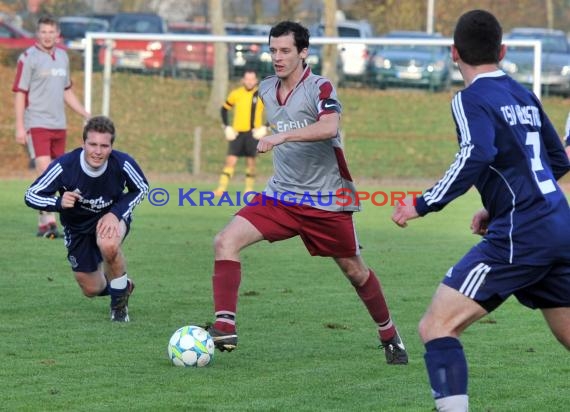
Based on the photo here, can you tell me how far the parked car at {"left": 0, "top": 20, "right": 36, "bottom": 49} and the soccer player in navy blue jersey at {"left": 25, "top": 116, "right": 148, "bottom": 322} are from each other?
21.3 m

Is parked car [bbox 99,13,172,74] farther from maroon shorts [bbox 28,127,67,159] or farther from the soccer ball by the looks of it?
the soccer ball

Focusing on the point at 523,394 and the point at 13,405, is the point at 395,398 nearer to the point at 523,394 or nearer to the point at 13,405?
the point at 523,394

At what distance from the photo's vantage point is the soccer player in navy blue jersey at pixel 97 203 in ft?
25.7

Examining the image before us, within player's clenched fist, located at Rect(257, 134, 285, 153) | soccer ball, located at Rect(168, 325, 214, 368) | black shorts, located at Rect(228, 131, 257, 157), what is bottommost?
black shorts, located at Rect(228, 131, 257, 157)

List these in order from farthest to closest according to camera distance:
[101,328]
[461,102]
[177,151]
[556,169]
→ 1. [177,151]
2. [101,328]
3. [556,169]
4. [461,102]

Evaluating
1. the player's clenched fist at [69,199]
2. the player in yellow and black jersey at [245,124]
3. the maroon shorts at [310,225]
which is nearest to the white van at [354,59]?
the player in yellow and black jersey at [245,124]

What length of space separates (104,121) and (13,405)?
9.25 feet

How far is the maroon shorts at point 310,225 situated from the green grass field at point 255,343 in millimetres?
643

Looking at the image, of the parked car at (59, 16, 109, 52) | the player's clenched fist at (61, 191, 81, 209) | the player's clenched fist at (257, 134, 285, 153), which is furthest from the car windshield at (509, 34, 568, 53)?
the player's clenched fist at (257, 134, 285, 153)

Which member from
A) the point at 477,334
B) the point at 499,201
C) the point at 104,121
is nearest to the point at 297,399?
the point at 499,201

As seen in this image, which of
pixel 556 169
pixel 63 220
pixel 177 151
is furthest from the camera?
pixel 177 151

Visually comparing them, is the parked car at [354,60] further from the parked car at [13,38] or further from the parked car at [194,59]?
the parked car at [13,38]

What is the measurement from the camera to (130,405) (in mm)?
5543

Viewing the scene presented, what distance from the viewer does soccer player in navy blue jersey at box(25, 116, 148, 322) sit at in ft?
25.7
